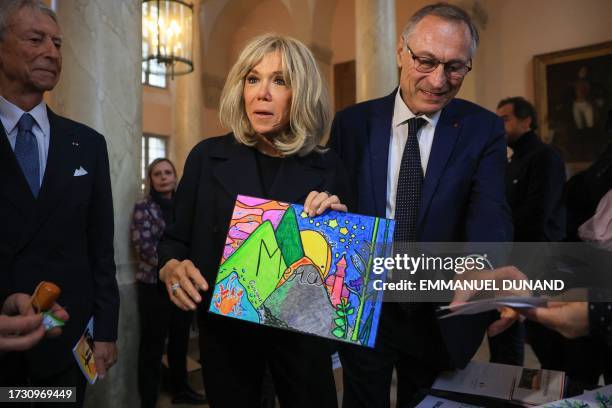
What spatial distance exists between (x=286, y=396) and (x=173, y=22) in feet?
21.2

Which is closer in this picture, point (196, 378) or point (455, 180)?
point (455, 180)

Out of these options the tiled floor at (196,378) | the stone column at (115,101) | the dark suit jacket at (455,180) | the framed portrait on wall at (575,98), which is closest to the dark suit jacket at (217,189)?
the dark suit jacket at (455,180)

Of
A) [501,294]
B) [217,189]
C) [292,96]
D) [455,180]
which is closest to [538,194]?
[455,180]

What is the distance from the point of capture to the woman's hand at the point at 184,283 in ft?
4.84

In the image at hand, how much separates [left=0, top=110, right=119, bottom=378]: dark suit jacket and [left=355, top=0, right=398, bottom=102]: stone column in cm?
452

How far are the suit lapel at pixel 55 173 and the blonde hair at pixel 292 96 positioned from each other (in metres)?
0.61

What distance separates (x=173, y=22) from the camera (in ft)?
23.2

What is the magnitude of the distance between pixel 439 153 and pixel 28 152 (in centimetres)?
146

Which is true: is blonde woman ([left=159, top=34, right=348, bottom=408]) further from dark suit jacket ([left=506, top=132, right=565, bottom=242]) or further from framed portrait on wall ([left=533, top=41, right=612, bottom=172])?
framed portrait on wall ([left=533, top=41, right=612, bottom=172])

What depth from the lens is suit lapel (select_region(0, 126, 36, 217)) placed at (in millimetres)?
1740

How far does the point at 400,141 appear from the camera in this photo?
200 centimetres

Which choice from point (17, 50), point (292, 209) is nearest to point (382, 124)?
point (292, 209)

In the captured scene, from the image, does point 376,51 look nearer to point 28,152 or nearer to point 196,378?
point 196,378

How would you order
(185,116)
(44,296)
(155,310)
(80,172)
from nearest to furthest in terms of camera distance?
(44,296) < (80,172) < (155,310) < (185,116)
